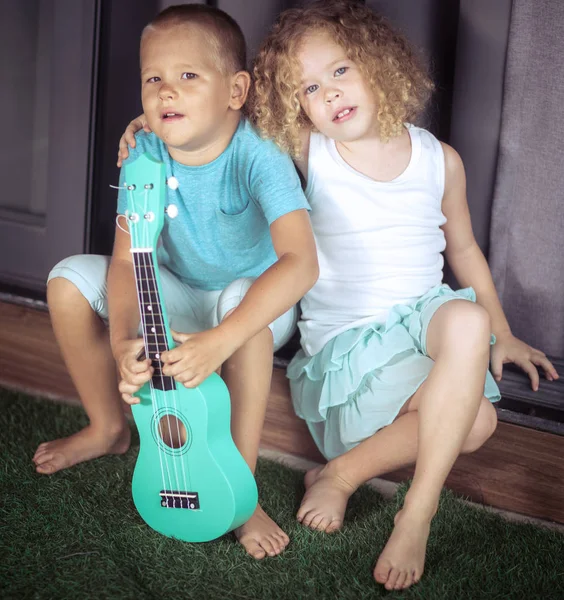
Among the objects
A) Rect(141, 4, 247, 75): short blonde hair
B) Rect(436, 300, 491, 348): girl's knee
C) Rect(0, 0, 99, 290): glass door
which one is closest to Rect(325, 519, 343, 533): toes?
Rect(436, 300, 491, 348): girl's knee

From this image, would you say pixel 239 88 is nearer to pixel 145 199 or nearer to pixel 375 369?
pixel 145 199

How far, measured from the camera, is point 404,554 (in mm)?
1131

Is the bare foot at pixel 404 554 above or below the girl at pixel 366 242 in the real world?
below

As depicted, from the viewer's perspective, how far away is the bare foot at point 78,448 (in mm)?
1395

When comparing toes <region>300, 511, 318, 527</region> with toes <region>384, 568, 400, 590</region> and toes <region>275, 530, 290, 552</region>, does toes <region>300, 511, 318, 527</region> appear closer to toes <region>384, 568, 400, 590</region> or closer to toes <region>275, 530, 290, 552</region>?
toes <region>275, 530, 290, 552</region>

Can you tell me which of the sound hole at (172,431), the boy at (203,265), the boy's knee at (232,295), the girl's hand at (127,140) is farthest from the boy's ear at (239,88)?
the sound hole at (172,431)

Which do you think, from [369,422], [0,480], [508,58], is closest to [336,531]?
[369,422]

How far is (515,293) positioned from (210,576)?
0.77 m

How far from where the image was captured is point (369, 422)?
1333mm

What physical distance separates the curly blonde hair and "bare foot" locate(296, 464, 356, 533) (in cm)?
54

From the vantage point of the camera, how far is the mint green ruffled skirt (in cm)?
129

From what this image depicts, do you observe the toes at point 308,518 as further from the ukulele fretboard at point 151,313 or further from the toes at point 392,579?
the ukulele fretboard at point 151,313

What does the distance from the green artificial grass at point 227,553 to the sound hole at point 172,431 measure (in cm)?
13

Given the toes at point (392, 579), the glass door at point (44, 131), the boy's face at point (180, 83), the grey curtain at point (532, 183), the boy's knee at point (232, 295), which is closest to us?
the toes at point (392, 579)
